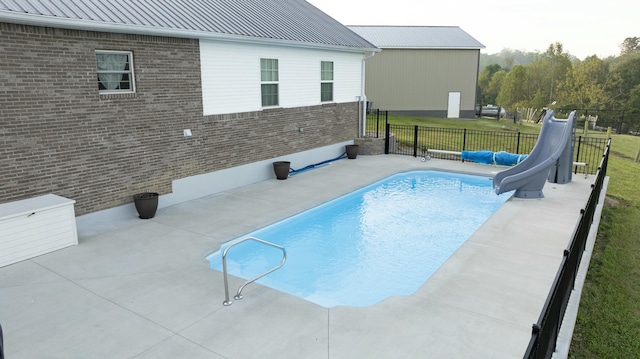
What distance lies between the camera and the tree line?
4353 centimetres

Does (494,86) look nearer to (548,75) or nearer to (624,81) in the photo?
(548,75)

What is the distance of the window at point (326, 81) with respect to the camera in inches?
650

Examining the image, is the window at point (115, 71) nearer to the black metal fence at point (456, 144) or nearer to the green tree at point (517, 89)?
the black metal fence at point (456, 144)

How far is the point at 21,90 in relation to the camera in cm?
808

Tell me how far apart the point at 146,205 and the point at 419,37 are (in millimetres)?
29961

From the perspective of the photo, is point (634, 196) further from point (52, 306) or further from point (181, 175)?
point (52, 306)

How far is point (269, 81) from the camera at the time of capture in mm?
14000

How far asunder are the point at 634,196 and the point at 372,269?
998 cm

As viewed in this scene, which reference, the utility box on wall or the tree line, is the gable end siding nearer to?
the tree line

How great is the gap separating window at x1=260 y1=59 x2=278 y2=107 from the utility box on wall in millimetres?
7125

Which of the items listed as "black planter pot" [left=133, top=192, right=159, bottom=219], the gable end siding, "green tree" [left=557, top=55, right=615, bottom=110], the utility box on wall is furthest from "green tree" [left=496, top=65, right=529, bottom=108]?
the utility box on wall

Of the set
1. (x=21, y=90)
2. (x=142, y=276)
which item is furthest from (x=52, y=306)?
(x=21, y=90)

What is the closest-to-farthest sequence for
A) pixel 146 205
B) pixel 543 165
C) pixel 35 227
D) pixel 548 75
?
pixel 35 227 → pixel 146 205 → pixel 543 165 → pixel 548 75

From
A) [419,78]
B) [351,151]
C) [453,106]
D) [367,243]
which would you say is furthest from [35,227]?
[453,106]
